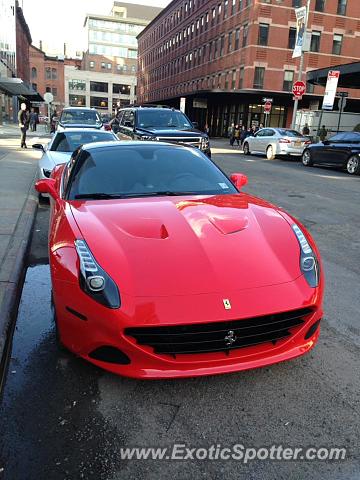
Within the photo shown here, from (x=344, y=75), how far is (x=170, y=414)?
30.1 metres

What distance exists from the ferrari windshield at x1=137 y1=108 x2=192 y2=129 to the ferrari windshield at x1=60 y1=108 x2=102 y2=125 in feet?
10.8

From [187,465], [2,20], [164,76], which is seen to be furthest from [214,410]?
[164,76]

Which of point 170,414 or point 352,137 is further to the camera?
point 352,137

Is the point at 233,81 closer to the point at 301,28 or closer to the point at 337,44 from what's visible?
the point at 337,44

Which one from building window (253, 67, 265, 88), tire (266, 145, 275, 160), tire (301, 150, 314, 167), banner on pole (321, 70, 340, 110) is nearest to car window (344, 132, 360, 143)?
tire (301, 150, 314, 167)

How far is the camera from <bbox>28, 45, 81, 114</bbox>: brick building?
117 meters

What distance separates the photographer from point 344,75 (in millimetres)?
28312

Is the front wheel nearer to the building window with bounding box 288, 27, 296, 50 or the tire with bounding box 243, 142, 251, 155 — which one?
the tire with bounding box 243, 142, 251, 155

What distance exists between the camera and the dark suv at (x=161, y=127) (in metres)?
13.2

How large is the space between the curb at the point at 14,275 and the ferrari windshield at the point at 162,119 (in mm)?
7325

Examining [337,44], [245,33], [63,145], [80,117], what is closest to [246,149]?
[80,117]

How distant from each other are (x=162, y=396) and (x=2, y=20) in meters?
54.9

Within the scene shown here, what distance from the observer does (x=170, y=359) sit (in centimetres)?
263

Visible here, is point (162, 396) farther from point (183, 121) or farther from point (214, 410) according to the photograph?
point (183, 121)
